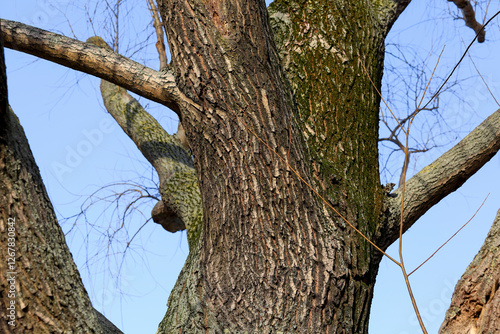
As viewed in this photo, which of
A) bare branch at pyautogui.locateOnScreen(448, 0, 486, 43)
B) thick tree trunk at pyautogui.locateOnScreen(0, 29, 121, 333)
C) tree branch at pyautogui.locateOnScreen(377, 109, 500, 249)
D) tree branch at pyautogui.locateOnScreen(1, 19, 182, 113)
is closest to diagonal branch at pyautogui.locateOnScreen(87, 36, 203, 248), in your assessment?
tree branch at pyautogui.locateOnScreen(1, 19, 182, 113)

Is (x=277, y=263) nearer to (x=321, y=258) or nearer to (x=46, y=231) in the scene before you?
(x=321, y=258)

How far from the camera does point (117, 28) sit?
3797 millimetres

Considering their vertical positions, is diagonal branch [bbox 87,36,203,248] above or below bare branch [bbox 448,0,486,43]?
below

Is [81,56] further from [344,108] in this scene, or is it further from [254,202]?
[344,108]

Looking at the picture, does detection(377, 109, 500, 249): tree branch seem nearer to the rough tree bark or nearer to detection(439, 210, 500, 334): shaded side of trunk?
the rough tree bark

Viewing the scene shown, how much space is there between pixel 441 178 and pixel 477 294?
2.77 feet

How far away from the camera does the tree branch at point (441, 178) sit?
7.64ft

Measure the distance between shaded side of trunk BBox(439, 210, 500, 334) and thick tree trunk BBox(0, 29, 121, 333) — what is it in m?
1.15

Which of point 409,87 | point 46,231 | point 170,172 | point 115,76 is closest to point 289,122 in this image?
point 115,76

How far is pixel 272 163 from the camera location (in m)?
1.98

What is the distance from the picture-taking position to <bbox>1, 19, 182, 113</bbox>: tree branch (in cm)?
222

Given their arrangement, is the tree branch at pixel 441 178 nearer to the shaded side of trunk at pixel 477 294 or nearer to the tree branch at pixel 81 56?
the shaded side of trunk at pixel 477 294

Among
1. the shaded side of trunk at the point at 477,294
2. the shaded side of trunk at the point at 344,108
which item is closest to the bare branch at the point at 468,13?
the shaded side of trunk at the point at 344,108

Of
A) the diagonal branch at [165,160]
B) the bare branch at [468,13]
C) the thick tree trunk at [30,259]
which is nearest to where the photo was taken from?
the thick tree trunk at [30,259]
